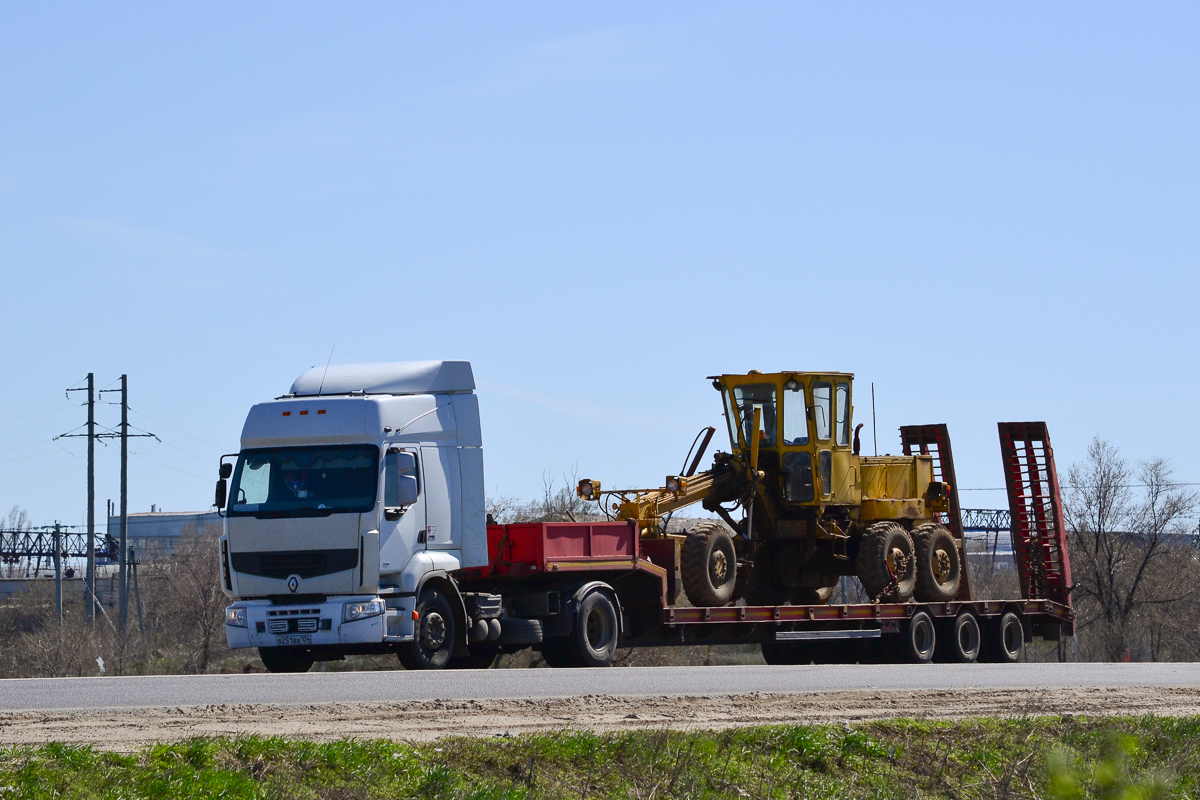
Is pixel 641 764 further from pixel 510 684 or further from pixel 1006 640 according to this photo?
pixel 1006 640

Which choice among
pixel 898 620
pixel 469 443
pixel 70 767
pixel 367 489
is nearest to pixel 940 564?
pixel 898 620

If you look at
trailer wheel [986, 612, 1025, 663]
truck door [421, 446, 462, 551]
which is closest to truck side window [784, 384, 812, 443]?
trailer wheel [986, 612, 1025, 663]

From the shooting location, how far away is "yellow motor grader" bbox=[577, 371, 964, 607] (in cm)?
2348

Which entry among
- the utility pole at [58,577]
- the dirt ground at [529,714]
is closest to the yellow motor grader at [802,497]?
the dirt ground at [529,714]

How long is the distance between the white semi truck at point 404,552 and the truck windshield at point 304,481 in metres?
0.02

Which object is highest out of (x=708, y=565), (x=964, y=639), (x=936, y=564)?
(x=708, y=565)

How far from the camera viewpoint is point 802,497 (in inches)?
925

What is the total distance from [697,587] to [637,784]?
37.8ft

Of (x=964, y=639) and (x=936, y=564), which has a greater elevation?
(x=936, y=564)

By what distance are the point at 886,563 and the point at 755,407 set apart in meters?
3.15

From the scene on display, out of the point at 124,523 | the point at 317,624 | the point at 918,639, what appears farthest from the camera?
the point at 124,523

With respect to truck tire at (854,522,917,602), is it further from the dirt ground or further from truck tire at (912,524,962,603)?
Answer: the dirt ground

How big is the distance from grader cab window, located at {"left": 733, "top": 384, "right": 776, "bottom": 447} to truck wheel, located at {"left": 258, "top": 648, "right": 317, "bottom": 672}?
8.05m

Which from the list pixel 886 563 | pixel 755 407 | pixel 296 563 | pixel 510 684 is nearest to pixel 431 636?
pixel 296 563
